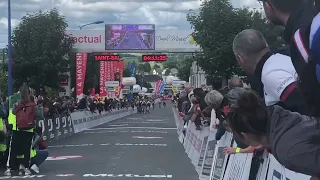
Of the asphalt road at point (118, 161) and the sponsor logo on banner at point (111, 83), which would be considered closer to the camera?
the asphalt road at point (118, 161)

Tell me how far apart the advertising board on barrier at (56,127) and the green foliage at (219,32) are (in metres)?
6.50

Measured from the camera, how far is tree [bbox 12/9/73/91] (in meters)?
38.0

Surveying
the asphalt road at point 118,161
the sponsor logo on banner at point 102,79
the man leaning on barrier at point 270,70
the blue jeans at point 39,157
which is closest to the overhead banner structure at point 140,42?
the sponsor logo on banner at point 102,79

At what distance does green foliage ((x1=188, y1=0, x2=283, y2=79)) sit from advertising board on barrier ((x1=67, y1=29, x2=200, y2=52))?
1605 centimetres

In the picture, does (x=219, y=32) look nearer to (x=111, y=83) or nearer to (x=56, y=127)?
(x=56, y=127)

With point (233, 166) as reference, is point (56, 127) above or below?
below

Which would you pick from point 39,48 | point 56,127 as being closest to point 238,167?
point 56,127

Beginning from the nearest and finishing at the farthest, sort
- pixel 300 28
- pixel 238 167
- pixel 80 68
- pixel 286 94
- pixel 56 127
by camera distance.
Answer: pixel 300 28 → pixel 286 94 → pixel 238 167 → pixel 56 127 → pixel 80 68

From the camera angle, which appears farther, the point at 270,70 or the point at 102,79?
the point at 102,79

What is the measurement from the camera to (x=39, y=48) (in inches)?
1506

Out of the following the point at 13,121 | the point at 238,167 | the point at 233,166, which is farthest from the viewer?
the point at 13,121

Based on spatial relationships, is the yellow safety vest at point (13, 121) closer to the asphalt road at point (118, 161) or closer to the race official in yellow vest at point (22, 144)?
the race official in yellow vest at point (22, 144)

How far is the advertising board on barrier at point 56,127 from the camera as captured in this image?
21548mm

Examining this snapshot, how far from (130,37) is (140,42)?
3.53ft
